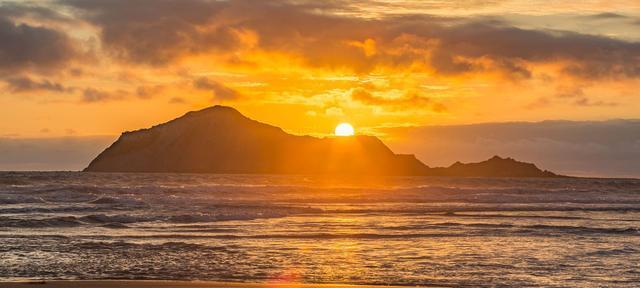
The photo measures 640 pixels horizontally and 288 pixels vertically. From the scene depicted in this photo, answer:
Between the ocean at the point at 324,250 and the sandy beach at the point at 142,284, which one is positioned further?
the ocean at the point at 324,250

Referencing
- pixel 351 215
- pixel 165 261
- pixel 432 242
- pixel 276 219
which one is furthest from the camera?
pixel 351 215

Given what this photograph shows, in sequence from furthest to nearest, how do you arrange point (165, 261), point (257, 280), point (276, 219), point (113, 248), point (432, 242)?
point (276, 219), point (432, 242), point (113, 248), point (165, 261), point (257, 280)

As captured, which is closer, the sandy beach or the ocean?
the sandy beach

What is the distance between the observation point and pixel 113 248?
2278 centimetres

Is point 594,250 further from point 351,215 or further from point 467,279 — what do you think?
point 351,215

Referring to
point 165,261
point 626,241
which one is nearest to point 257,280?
point 165,261

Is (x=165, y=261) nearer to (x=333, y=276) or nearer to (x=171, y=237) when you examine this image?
(x=333, y=276)

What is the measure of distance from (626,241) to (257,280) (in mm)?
14629

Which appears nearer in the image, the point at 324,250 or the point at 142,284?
the point at 142,284

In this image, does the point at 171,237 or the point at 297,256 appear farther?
the point at 171,237

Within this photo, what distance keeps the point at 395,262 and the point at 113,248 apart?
26.2 feet

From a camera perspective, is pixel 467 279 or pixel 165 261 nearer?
pixel 467 279

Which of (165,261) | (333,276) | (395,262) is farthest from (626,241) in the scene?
(165,261)

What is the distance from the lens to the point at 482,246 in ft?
78.8
